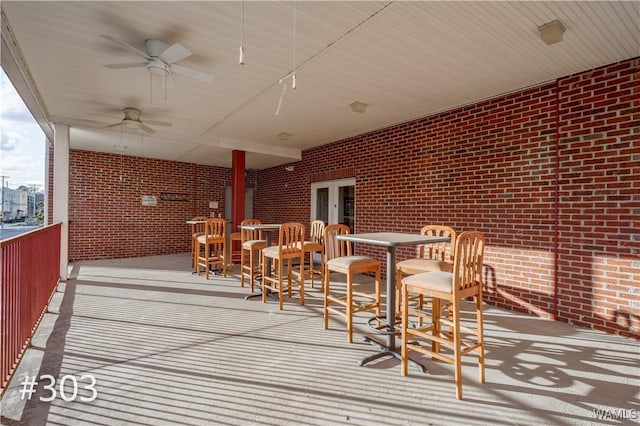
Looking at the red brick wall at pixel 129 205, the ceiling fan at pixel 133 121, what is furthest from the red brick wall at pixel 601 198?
the red brick wall at pixel 129 205

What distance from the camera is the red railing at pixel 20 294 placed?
211 centimetres

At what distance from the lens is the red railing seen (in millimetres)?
2109

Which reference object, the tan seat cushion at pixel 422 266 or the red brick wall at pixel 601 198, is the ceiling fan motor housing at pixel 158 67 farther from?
the red brick wall at pixel 601 198

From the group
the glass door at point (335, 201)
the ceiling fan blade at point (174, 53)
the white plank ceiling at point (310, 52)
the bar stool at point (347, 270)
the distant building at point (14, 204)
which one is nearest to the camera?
the white plank ceiling at point (310, 52)

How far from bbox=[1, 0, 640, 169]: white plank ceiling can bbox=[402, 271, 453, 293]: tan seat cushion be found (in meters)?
1.99

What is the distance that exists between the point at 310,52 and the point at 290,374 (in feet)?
9.26

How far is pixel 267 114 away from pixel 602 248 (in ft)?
14.9

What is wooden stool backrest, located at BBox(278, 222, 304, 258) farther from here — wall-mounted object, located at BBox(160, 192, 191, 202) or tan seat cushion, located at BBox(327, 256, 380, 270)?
wall-mounted object, located at BBox(160, 192, 191, 202)

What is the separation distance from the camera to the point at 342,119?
525 centimetres

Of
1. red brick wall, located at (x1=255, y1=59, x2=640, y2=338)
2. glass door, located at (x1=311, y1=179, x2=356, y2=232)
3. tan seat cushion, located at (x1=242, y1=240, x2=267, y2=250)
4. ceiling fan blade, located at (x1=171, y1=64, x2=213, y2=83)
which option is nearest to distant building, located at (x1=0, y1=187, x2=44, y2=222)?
ceiling fan blade, located at (x1=171, y1=64, x2=213, y2=83)

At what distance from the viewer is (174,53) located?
9.19 ft

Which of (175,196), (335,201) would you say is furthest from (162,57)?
(175,196)

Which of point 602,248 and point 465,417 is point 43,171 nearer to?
point 465,417

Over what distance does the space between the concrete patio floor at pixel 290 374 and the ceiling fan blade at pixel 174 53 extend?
2549 mm
